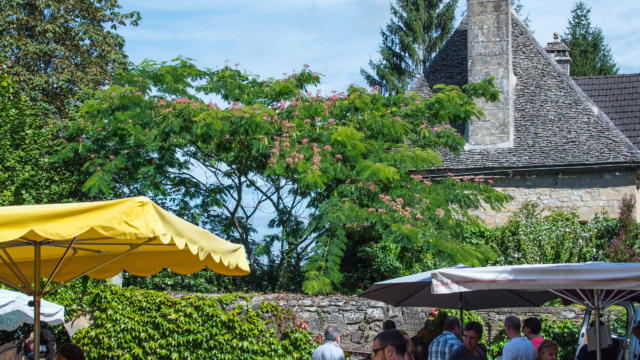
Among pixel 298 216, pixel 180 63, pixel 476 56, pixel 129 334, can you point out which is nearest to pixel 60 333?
pixel 129 334

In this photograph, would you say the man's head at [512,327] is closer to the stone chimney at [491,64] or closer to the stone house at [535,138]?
the stone house at [535,138]

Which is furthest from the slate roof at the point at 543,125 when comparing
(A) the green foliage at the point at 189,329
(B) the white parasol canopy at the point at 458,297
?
(B) the white parasol canopy at the point at 458,297

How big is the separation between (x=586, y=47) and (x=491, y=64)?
22.4 metres

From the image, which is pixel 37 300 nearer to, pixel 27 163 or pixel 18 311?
pixel 18 311

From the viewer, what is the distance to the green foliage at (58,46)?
70.0 feet

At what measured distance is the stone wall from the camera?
11.4 metres

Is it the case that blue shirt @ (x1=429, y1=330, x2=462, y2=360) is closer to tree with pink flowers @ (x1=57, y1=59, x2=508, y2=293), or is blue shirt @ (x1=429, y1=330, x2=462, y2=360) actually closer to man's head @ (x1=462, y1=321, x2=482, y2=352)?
man's head @ (x1=462, y1=321, x2=482, y2=352)

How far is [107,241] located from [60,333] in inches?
325

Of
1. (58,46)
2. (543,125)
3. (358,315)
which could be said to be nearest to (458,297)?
(358,315)

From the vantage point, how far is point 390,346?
4.80m

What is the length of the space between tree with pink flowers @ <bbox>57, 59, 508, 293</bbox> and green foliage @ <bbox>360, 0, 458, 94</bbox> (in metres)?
16.9

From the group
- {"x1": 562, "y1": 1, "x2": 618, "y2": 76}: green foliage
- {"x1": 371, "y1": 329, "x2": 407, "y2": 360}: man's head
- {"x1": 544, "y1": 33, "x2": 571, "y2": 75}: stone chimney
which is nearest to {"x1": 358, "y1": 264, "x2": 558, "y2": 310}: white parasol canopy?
{"x1": 371, "y1": 329, "x2": 407, "y2": 360}: man's head

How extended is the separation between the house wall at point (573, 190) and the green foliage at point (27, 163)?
10646mm

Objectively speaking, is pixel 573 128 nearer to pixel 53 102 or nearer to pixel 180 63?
pixel 180 63
